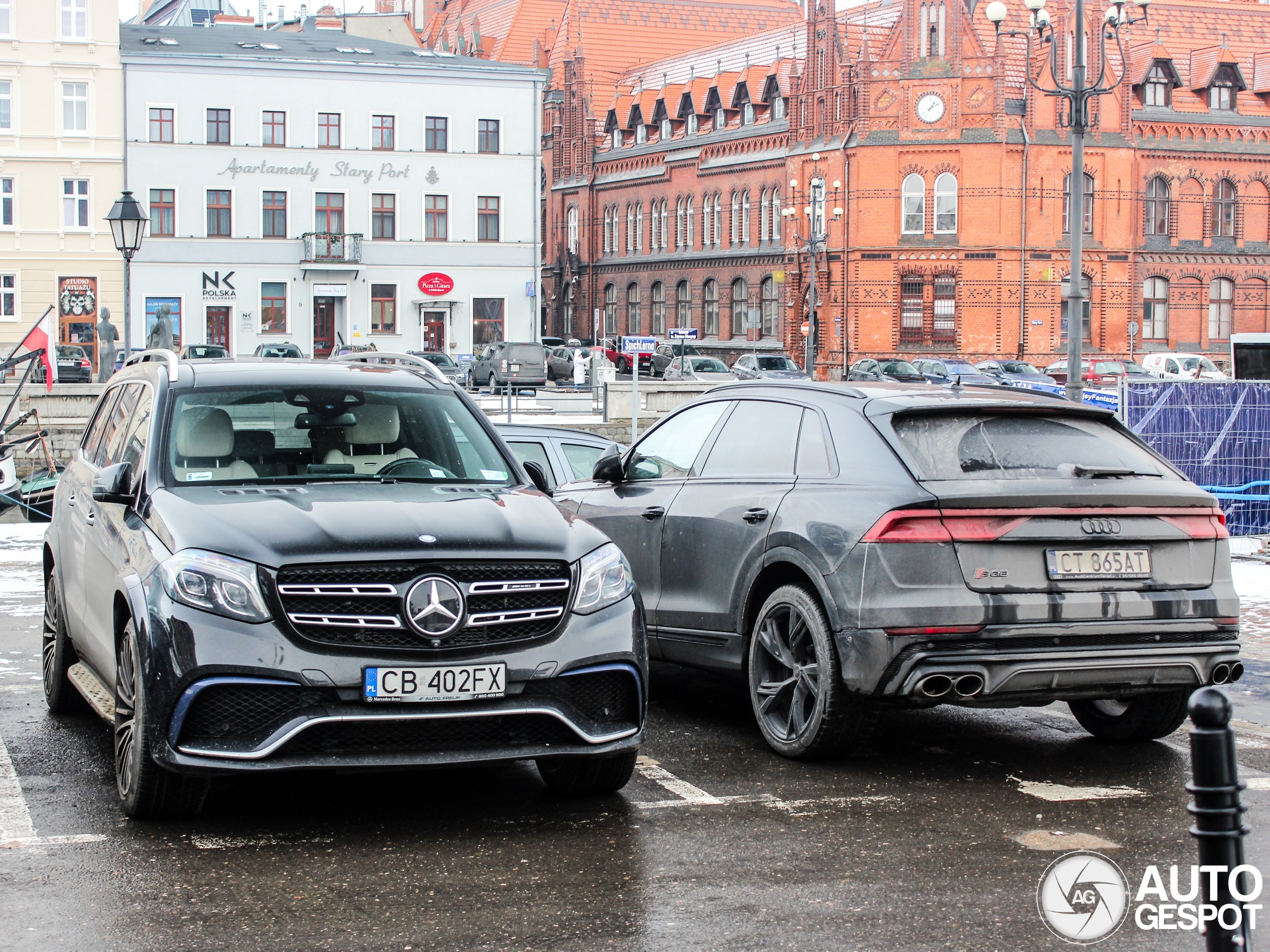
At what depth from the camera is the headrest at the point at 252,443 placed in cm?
682

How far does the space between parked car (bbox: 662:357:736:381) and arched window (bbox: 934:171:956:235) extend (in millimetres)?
11304

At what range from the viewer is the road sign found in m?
24.7

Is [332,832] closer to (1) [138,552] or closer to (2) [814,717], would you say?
(1) [138,552]

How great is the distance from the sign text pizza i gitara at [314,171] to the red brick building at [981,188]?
61.1ft

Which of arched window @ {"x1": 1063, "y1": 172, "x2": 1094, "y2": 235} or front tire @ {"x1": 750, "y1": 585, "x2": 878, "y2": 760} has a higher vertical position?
arched window @ {"x1": 1063, "y1": 172, "x2": 1094, "y2": 235}

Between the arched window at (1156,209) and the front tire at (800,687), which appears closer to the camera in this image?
the front tire at (800,687)

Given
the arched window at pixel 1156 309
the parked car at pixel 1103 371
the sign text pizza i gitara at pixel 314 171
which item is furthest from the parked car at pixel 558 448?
the arched window at pixel 1156 309

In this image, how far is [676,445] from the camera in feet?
28.5

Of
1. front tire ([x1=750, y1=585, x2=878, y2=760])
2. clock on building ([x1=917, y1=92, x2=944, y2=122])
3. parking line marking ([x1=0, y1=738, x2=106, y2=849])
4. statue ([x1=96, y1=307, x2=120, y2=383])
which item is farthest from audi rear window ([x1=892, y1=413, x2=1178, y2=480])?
clock on building ([x1=917, y1=92, x2=944, y2=122])

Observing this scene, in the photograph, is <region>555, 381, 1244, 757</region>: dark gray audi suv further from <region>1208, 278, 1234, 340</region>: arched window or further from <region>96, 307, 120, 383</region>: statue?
<region>1208, 278, 1234, 340</region>: arched window

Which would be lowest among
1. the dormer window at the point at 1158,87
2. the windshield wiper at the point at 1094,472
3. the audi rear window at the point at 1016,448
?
the windshield wiper at the point at 1094,472

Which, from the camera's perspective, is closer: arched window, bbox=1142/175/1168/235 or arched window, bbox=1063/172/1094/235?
arched window, bbox=1063/172/1094/235

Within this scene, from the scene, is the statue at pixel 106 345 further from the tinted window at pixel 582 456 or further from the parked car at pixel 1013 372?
the parked car at pixel 1013 372

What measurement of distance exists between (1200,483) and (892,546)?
11.8 meters
